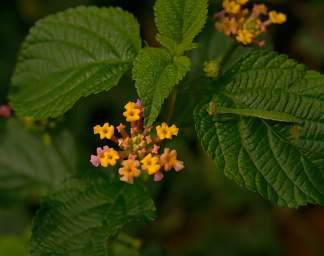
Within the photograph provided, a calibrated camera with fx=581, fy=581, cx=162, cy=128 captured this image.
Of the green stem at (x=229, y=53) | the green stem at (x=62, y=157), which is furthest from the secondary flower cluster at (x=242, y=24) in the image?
the green stem at (x=62, y=157)

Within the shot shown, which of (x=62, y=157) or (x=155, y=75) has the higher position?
(x=155, y=75)

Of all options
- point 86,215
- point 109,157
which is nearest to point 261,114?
point 109,157

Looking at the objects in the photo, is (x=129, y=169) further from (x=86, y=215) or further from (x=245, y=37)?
(x=245, y=37)

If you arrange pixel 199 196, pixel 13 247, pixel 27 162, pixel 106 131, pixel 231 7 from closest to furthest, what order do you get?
pixel 106 131 < pixel 231 7 < pixel 13 247 < pixel 27 162 < pixel 199 196

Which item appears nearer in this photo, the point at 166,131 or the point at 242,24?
the point at 166,131

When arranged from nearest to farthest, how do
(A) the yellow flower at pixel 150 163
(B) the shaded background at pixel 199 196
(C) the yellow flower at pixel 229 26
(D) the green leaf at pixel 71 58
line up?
(A) the yellow flower at pixel 150 163 → (D) the green leaf at pixel 71 58 → (C) the yellow flower at pixel 229 26 → (B) the shaded background at pixel 199 196

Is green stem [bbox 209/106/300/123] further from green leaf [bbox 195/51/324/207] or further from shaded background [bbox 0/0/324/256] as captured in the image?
shaded background [bbox 0/0/324/256]

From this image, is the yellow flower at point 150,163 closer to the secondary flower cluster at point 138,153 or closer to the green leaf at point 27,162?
the secondary flower cluster at point 138,153
